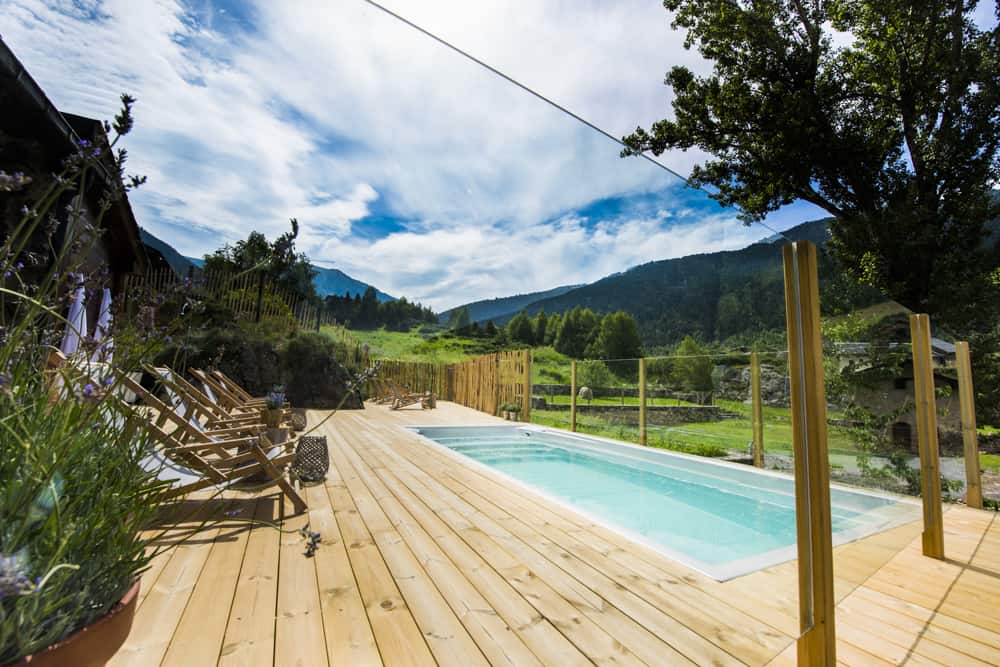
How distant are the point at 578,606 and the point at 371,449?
3.80m

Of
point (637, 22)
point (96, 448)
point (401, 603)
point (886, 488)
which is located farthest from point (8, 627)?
point (637, 22)

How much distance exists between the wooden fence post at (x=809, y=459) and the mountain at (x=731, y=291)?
0.06 metres

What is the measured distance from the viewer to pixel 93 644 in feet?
2.23

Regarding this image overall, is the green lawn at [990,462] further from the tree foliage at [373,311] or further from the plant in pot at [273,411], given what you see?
the plant in pot at [273,411]

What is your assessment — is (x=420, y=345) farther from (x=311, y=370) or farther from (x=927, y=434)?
(x=927, y=434)

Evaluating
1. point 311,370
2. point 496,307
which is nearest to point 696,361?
point 311,370

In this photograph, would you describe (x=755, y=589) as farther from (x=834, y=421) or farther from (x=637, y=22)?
(x=637, y=22)

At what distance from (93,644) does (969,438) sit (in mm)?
4881

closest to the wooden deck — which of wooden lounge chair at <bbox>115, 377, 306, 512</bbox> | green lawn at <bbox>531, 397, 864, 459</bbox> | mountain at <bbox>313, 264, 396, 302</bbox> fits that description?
wooden lounge chair at <bbox>115, 377, 306, 512</bbox>

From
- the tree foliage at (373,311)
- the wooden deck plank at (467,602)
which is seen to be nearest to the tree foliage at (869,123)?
the tree foliage at (373,311)

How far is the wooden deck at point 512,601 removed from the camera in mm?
1337

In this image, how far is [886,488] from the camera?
2139mm

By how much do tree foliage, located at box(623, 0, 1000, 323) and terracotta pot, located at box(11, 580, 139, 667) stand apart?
5062 millimetres

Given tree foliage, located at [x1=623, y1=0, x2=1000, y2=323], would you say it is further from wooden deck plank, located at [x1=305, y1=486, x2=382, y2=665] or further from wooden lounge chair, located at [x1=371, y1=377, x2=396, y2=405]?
wooden lounge chair, located at [x1=371, y1=377, x2=396, y2=405]
